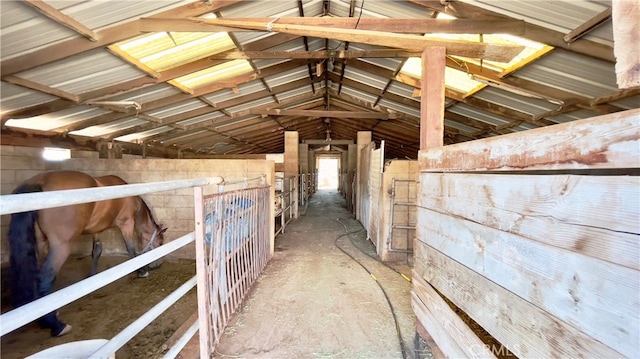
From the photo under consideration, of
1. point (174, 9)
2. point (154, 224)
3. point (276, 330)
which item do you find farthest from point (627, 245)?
point (154, 224)

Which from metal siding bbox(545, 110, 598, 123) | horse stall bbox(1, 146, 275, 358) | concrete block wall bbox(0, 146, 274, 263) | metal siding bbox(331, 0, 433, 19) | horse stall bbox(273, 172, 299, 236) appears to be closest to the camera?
horse stall bbox(1, 146, 275, 358)

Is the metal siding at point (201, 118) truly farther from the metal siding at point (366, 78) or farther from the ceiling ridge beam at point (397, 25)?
the ceiling ridge beam at point (397, 25)

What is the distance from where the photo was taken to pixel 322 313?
2.60 meters

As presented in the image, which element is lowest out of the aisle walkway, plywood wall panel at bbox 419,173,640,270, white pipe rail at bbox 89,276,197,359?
the aisle walkway

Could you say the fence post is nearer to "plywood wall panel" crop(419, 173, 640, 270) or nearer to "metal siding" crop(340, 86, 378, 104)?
"plywood wall panel" crop(419, 173, 640, 270)

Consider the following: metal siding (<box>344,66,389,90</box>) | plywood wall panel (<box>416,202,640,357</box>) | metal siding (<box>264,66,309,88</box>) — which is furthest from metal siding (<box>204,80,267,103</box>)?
plywood wall panel (<box>416,202,640,357</box>)

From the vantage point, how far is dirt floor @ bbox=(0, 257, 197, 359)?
2.56m

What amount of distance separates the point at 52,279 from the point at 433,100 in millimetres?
4056

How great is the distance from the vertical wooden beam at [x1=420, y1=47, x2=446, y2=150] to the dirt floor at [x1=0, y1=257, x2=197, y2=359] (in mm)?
2907

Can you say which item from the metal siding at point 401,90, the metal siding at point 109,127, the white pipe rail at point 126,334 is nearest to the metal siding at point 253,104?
the metal siding at point 109,127

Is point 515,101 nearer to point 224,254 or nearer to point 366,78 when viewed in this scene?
point 366,78

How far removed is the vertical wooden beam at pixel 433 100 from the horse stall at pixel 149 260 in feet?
5.14

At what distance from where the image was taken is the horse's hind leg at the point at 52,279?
270 centimetres

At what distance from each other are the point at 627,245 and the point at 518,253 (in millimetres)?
364
